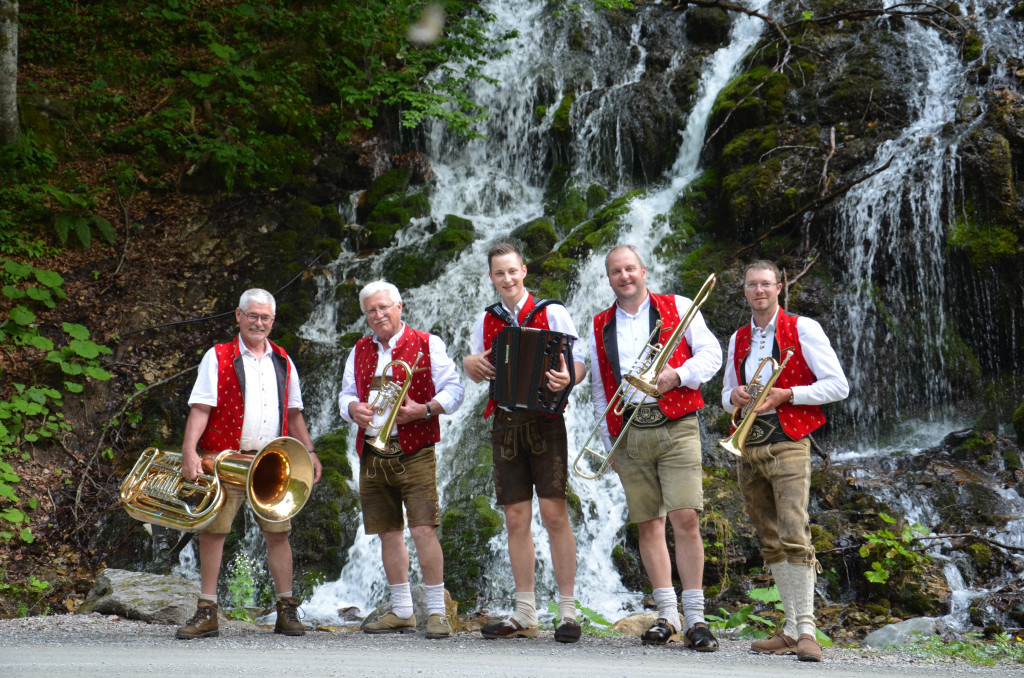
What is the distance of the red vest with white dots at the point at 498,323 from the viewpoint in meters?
4.87

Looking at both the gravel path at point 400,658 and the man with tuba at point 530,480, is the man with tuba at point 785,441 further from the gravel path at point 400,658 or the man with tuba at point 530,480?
the man with tuba at point 530,480

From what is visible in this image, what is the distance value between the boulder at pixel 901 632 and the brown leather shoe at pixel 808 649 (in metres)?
1.70

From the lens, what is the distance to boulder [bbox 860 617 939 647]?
5676 mm

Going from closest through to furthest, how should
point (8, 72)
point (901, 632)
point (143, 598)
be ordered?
point (901, 632) → point (143, 598) → point (8, 72)

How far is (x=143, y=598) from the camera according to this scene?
6422mm

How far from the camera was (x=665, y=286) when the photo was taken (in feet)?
34.9

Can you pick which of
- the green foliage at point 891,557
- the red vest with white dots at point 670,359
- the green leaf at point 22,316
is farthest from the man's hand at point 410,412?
the green leaf at point 22,316

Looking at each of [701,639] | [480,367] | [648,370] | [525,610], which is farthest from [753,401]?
[525,610]

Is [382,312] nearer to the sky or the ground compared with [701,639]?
nearer to the sky

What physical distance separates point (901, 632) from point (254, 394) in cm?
458

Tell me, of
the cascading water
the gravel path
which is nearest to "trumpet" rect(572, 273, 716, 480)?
the gravel path

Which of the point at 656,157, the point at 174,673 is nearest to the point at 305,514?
the point at 174,673

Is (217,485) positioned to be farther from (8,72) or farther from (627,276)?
(8,72)

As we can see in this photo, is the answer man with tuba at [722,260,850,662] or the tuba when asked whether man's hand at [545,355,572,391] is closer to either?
man with tuba at [722,260,850,662]
